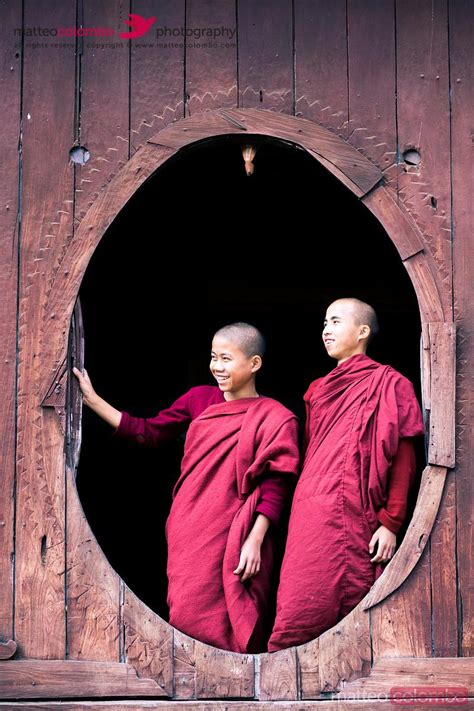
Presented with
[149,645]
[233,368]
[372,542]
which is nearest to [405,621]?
[372,542]

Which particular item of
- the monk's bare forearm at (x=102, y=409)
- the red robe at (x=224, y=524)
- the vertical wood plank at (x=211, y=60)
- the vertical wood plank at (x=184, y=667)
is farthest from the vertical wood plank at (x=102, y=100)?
the vertical wood plank at (x=184, y=667)

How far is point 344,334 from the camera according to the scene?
174 inches

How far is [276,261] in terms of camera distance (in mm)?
6195

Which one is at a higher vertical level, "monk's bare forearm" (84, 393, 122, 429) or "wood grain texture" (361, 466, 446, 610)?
"monk's bare forearm" (84, 393, 122, 429)

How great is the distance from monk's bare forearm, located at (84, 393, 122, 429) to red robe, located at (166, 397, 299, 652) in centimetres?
31

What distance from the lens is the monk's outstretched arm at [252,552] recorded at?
4.06 m

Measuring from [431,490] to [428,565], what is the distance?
0.81 feet

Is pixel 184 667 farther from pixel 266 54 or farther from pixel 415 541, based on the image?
pixel 266 54

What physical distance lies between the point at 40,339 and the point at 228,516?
898 millimetres

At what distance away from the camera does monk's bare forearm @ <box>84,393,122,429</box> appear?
13.8 feet

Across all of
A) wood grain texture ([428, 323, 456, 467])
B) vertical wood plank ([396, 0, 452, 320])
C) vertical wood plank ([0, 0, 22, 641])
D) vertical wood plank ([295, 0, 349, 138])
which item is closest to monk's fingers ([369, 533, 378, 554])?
wood grain texture ([428, 323, 456, 467])

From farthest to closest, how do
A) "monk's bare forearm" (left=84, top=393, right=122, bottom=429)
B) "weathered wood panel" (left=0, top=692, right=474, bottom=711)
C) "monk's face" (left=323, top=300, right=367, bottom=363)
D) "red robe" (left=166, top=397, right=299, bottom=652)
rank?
"monk's face" (left=323, top=300, right=367, bottom=363), "monk's bare forearm" (left=84, top=393, right=122, bottom=429), "red robe" (left=166, top=397, right=299, bottom=652), "weathered wood panel" (left=0, top=692, right=474, bottom=711)

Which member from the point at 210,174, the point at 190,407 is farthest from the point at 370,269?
the point at 190,407

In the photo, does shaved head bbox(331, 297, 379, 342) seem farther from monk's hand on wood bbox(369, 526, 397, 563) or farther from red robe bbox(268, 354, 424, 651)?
monk's hand on wood bbox(369, 526, 397, 563)
